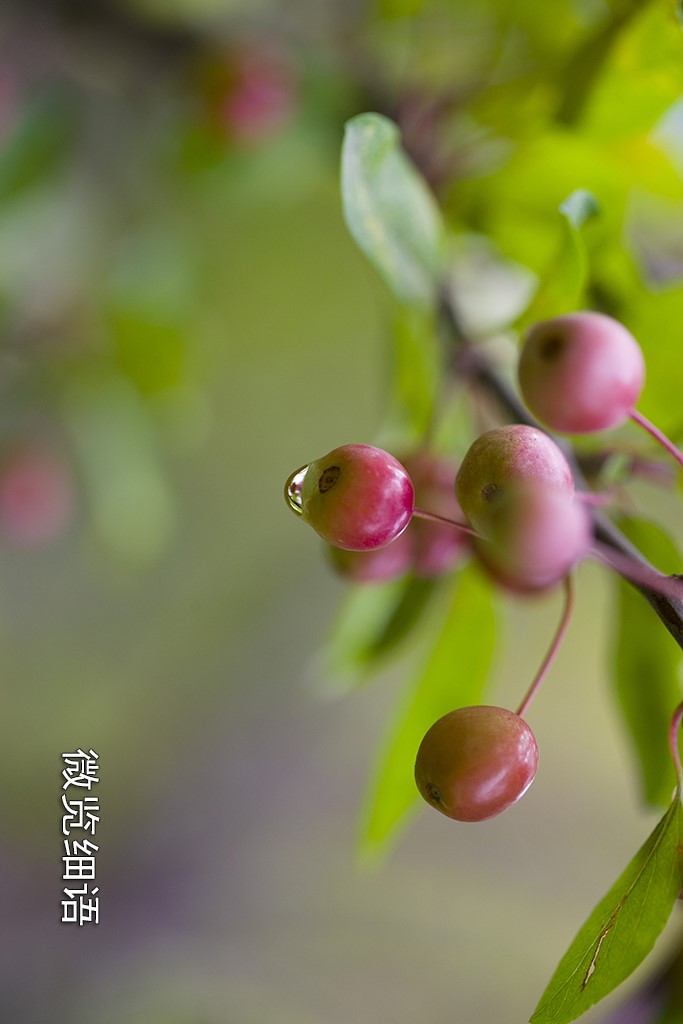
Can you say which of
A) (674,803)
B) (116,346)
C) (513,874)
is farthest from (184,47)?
(513,874)

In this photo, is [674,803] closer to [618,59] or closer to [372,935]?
[618,59]

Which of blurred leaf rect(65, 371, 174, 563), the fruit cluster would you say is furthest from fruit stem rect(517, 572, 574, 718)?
blurred leaf rect(65, 371, 174, 563)

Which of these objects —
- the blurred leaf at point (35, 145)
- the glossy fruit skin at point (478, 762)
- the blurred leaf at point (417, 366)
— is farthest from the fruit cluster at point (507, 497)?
the blurred leaf at point (35, 145)

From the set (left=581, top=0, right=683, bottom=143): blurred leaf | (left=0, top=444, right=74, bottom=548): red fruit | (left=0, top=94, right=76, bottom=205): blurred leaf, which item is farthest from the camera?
(left=0, top=444, right=74, bottom=548): red fruit

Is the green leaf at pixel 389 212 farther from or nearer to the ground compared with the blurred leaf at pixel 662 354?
farther from the ground

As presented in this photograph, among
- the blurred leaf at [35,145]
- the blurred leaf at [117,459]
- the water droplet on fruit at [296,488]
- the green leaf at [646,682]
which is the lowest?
the green leaf at [646,682]

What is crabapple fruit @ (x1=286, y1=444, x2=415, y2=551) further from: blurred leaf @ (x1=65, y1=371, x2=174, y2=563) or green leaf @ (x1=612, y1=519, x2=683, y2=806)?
blurred leaf @ (x1=65, y1=371, x2=174, y2=563)

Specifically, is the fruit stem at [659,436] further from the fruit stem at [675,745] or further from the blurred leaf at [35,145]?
the blurred leaf at [35,145]
